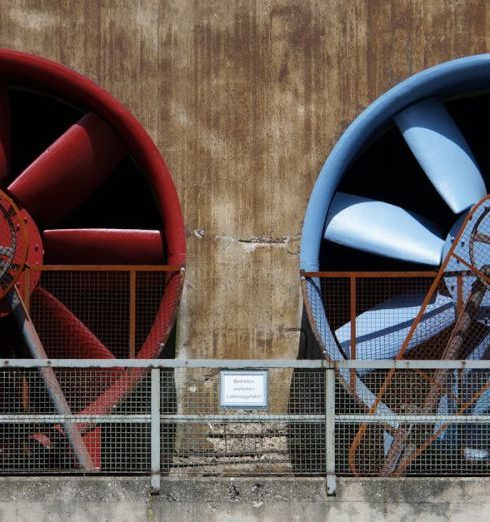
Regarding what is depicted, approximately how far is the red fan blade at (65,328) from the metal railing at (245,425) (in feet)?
0.71

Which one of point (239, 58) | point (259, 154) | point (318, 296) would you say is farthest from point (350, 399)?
point (239, 58)

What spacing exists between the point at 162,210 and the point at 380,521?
137 inches

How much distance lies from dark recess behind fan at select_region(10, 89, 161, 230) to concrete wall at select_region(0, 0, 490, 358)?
2.83ft

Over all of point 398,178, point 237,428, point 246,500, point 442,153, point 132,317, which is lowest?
point 237,428

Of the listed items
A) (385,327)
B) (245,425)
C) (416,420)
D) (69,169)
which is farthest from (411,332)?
(69,169)

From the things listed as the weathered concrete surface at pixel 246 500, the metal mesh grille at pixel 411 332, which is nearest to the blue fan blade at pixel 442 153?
the metal mesh grille at pixel 411 332

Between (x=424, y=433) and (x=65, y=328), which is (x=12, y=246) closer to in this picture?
(x=65, y=328)

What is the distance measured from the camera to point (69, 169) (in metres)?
10.2

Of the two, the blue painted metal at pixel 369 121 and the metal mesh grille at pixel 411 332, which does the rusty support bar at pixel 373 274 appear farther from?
the blue painted metal at pixel 369 121

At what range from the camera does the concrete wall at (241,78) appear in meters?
10.6

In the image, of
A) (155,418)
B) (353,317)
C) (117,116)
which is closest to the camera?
(155,418)

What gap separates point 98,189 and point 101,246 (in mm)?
1363

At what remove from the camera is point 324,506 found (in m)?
7.79

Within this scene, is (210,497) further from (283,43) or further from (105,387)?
(283,43)
